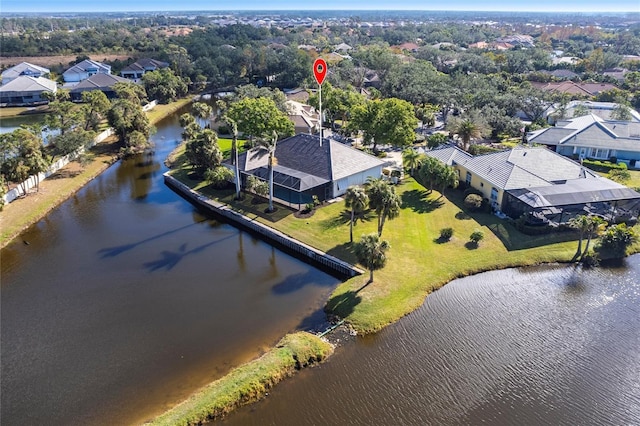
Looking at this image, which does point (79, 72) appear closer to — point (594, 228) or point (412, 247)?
point (412, 247)

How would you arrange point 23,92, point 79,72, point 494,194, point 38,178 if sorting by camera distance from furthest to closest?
point 79,72 → point 23,92 → point 38,178 → point 494,194

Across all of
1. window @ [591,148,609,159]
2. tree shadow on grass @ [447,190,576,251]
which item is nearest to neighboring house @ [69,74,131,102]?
tree shadow on grass @ [447,190,576,251]

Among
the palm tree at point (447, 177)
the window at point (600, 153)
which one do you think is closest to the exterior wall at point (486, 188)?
the palm tree at point (447, 177)

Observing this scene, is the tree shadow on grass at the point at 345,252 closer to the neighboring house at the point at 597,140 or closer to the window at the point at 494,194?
the window at the point at 494,194

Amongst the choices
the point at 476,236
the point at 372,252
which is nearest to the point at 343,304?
the point at 372,252

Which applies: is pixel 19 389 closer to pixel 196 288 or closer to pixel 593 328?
pixel 196 288

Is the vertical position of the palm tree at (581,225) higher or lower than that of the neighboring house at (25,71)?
lower
